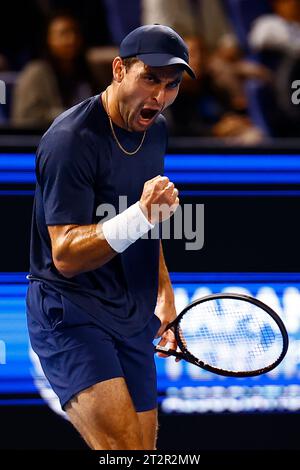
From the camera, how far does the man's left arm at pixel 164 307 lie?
3.89 m

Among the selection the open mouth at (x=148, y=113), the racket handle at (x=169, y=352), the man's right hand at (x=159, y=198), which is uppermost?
the open mouth at (x=148, y=113)

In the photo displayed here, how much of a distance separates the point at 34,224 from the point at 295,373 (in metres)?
1.54


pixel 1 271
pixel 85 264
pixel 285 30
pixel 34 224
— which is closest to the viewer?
pixel 85 264

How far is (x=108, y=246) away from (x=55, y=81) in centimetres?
265

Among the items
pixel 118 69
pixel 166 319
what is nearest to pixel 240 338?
pixel 166 319

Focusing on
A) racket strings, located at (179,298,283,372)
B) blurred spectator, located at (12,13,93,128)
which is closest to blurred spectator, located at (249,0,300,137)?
blurred spectator, located at (12,13,93,128)

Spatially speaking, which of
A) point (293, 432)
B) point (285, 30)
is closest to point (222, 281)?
point (293, 432)

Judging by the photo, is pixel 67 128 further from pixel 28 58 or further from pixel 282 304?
pixel 28 58

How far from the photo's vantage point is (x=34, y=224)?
146 inches

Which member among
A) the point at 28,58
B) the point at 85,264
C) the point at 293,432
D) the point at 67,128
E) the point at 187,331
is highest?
the point at 28,58

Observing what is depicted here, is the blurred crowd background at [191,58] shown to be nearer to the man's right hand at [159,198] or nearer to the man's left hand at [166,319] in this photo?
the man's left hand at [166,319]

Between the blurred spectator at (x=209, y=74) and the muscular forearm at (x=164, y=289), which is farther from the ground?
the blurred spectator at (x=209, y=74)

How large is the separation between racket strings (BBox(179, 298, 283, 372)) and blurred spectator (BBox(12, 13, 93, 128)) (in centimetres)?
207

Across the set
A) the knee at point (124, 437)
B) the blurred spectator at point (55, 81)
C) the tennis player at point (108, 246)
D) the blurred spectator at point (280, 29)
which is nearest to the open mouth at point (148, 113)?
the tennis player at point (108, 246)
